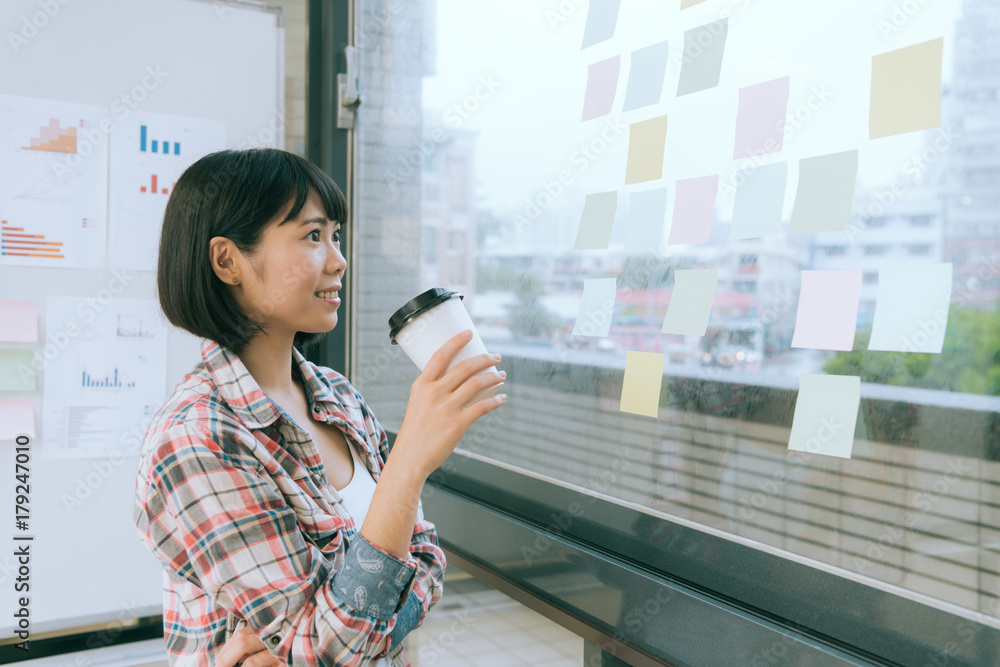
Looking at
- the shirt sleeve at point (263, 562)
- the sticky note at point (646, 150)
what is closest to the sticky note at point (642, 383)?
the sticky note at point (646, 150)

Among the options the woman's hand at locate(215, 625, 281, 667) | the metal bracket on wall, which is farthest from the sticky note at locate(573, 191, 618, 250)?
the metal bracket on wall

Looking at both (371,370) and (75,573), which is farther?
(371,370)

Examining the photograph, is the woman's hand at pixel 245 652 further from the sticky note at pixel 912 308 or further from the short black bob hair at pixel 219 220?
the sticky note at pixel 912 308

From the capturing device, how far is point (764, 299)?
3.62ft

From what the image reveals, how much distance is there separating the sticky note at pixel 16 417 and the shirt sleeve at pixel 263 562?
4.31 feet

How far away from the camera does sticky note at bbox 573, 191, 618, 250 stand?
1408 mm

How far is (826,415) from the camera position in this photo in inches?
39.8

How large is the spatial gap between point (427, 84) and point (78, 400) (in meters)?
1.35

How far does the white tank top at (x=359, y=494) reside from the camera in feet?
3.94

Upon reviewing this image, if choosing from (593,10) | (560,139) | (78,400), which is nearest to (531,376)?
(560,139)

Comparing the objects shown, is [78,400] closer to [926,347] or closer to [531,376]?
[531,376]

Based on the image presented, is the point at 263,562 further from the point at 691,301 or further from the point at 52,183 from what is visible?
the point at 52,183

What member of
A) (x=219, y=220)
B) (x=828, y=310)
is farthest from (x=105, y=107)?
(x=828, y=310)

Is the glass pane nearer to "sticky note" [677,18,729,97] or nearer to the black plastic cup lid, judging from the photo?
"sticky note" [677,18,729,97]
